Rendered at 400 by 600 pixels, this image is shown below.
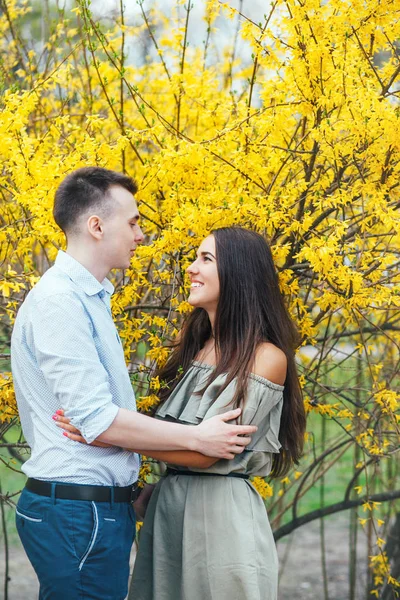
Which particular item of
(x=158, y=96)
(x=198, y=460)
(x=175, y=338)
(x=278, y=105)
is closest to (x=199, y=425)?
(x=198, y=460)

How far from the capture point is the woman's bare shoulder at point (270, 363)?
262 cm

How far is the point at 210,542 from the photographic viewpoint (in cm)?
258

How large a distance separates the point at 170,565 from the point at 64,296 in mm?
984

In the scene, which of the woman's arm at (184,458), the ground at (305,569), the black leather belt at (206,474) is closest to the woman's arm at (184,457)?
the woman's arm at (184,458)

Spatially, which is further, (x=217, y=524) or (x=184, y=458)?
(x=217, y=524)

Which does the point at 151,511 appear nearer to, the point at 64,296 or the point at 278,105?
the point at 64,296

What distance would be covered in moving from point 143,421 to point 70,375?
24 centimetres

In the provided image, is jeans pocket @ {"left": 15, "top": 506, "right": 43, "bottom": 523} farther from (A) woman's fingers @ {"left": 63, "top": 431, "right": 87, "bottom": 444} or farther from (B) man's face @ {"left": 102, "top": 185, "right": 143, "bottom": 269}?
(B) man's face @ {"left": 102, "top": 185, "right": 143, "bottom": 269}

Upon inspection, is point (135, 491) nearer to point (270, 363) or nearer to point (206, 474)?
point (206, 474)

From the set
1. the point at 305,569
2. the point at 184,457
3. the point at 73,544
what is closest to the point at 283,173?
the point at 184,457

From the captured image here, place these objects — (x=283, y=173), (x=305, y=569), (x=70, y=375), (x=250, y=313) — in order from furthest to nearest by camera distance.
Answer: (x=305, y=569) → (x=283, y=173) → (x=250, y=313) → (x=70, y=375)

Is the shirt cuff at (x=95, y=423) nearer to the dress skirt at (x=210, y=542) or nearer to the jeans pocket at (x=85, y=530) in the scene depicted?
the jeans pocket at (x=85, y=530)

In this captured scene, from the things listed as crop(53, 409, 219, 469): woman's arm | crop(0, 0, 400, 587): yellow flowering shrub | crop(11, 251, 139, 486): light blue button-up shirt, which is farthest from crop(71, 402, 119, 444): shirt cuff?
crop(0, 0, 400, 587): yellow flowering shrub

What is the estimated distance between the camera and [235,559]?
2541mm
